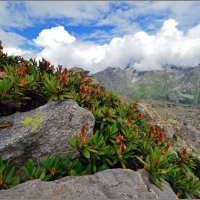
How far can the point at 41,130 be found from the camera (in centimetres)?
969

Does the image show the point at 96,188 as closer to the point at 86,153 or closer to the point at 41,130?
the point at 86,153

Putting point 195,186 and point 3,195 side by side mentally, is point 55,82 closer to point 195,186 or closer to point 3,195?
point 3,195

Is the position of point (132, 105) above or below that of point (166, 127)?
above

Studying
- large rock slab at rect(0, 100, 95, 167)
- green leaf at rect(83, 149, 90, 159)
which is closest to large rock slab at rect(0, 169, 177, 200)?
green leaf at rect(83, 149, 90, 159)

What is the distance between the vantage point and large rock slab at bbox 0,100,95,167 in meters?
9.26

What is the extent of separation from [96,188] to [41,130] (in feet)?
8.88

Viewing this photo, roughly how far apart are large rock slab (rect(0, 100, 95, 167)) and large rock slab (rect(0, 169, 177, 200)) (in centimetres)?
169

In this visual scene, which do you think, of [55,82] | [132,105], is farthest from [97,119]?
[132,105]

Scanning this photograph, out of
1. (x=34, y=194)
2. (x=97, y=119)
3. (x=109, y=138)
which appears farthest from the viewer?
(x=97, y=119)

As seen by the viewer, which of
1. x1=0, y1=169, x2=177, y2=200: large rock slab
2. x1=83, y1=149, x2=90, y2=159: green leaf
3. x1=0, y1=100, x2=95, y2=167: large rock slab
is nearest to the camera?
x1=0, y1=169, x2=177, y2=200: large rock slab

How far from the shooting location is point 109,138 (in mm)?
10328

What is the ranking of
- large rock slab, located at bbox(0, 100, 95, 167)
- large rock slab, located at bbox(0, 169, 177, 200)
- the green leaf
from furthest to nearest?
large rock slab, located at bbox(0, 100, 95, 167) → the green leaf → large rock slab, located at bbox(0, 169, 177, 200)

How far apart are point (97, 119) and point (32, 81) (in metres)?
2.44

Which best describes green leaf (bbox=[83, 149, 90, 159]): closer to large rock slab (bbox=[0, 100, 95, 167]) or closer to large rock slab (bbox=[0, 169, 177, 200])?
large rock slab (bbox=[0, 169, 177, 200])
